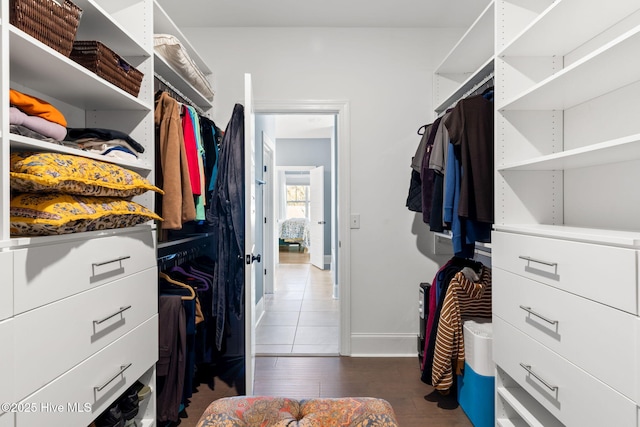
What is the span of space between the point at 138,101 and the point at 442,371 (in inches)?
83.0

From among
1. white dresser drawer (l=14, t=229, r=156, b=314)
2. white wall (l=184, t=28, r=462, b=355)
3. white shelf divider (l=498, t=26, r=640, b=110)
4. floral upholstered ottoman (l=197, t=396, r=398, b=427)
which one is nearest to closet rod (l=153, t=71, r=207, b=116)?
white wall (l=184, t=28, r=462, b=355)

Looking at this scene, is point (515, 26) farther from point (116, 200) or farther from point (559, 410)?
point (116, 200)

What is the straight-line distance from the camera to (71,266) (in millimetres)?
1161

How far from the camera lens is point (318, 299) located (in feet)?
14.7

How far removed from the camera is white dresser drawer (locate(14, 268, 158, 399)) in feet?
3.20

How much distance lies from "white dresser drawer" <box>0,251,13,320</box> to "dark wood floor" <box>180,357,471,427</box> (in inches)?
53.5

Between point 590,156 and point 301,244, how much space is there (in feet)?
24.1

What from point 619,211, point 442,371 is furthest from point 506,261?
point 442,371

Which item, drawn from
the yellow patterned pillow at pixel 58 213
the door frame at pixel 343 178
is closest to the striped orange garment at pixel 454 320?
the door frame at pixel 343 178

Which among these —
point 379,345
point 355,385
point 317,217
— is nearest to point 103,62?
point 355,385

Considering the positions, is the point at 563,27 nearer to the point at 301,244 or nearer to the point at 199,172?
the point at 199,172

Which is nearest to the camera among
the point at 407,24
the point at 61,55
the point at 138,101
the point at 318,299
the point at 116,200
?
the point at 61,55

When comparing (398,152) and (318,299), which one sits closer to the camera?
(398,152)

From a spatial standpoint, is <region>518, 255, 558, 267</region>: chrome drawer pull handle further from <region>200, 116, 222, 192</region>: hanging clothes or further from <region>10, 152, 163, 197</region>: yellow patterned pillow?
<region>200, 116, 222, 192</region>: hanging clothes
